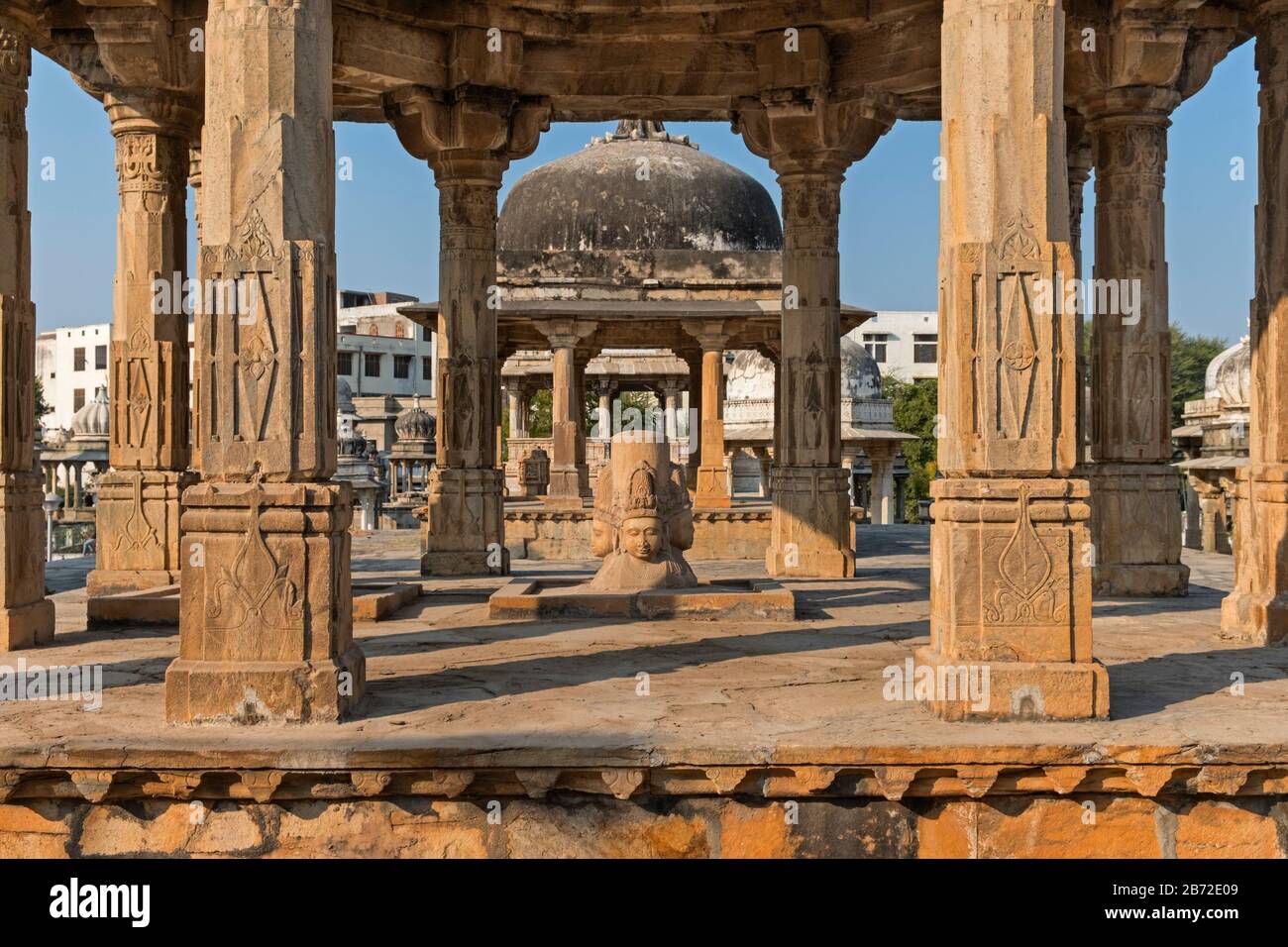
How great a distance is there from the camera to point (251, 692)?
200 inches

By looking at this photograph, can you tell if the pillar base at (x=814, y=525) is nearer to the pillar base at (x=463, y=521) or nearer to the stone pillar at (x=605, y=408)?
the pillar base at (x=463, y=521)

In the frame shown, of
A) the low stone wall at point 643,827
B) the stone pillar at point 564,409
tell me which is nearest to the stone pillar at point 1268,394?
the low stone wall at point 643,827

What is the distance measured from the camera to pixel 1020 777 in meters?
4.75

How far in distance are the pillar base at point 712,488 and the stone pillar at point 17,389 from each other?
10.1 metres

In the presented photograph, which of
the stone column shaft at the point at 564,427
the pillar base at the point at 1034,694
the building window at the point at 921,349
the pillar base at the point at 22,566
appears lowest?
the pillar base at the point at 1034,694

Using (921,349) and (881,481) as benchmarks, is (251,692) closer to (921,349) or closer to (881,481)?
(881,481)

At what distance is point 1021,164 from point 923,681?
2.21m

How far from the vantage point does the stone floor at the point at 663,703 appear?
4680 millimetres

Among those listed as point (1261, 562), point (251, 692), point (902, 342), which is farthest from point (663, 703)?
point (902, 342)

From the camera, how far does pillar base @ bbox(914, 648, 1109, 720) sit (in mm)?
5105

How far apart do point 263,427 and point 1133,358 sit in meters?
6.97
